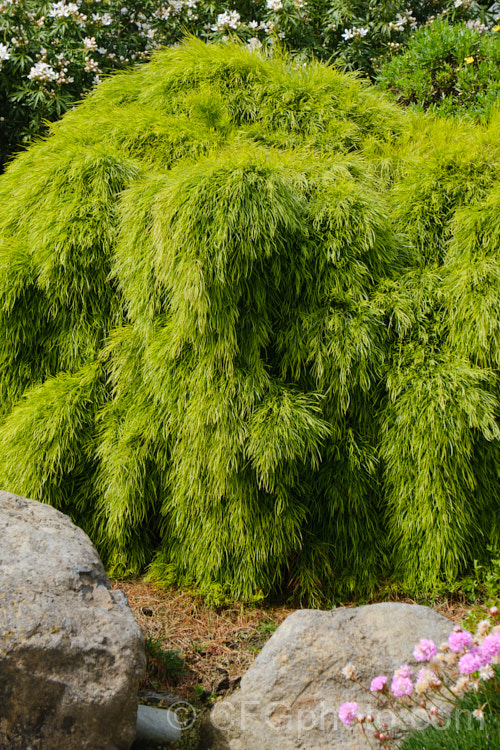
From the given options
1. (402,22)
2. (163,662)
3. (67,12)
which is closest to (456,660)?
(163,662)

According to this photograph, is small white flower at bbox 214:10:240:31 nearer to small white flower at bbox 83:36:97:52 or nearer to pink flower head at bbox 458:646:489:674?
small white flower at bbox 83:36:97:52

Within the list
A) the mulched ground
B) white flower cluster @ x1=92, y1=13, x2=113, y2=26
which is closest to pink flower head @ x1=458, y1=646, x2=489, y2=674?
the mulched ground

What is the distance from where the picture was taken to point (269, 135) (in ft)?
8.34

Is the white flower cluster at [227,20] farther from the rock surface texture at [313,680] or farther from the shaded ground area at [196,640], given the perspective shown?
the rock surface texture at [313,680]

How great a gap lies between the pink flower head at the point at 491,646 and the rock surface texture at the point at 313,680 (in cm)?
44

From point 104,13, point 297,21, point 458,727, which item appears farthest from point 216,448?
point 104,13

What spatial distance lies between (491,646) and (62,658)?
851mm

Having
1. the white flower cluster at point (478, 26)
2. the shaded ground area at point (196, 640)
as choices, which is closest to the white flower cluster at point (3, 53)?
the white flower cluster at point (478, 26)

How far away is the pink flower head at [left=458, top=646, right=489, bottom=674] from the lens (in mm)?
1077

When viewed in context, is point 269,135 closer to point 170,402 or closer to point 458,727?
point 170,402

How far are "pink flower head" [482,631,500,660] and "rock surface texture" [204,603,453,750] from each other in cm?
44

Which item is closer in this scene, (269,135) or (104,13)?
(269,135)

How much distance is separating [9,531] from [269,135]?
69.6 inches

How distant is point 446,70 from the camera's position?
3.40 metres
